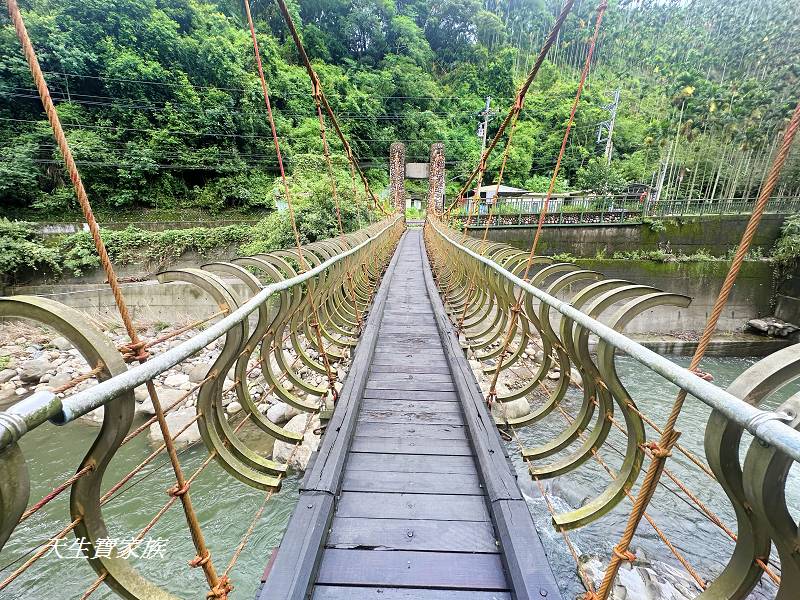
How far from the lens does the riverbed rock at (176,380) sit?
7.11m

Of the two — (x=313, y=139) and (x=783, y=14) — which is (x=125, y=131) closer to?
(x=313, y=139)

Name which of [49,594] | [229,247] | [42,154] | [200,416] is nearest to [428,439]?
[200,416]

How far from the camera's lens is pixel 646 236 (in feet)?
46.1

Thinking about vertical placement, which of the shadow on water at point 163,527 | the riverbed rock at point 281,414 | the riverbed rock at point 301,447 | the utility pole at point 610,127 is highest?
A: the utility pole at point 610,127

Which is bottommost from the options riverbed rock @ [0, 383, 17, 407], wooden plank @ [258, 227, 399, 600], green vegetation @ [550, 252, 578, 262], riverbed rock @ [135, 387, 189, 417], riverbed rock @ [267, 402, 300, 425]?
riverbed rock @ [0, 383, 17, 407]

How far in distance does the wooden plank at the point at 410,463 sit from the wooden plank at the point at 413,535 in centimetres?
29

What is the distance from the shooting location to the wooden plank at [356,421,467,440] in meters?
1.97

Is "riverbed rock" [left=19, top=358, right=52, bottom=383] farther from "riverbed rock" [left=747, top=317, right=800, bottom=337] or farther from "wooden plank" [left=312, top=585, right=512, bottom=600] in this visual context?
"riverbed rock" [left=747, top=317, right=800, bottom=337]

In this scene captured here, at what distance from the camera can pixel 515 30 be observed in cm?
4862

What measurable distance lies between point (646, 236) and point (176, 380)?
16.4m

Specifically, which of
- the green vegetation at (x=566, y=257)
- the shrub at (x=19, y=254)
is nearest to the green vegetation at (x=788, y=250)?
the green vegetation at (x=566, y=257)

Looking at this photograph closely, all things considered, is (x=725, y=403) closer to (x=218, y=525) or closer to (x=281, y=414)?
(x=218, y=525)

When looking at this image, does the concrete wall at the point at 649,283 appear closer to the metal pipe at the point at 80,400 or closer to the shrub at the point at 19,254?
the shrub at the point at 19,254

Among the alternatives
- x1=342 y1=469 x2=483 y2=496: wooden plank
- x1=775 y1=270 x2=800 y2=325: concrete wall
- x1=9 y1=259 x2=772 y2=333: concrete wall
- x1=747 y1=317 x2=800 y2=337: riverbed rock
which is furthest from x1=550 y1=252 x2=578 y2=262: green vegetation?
x1=342 y1=469 x2=483 y2=496: wooden plank
